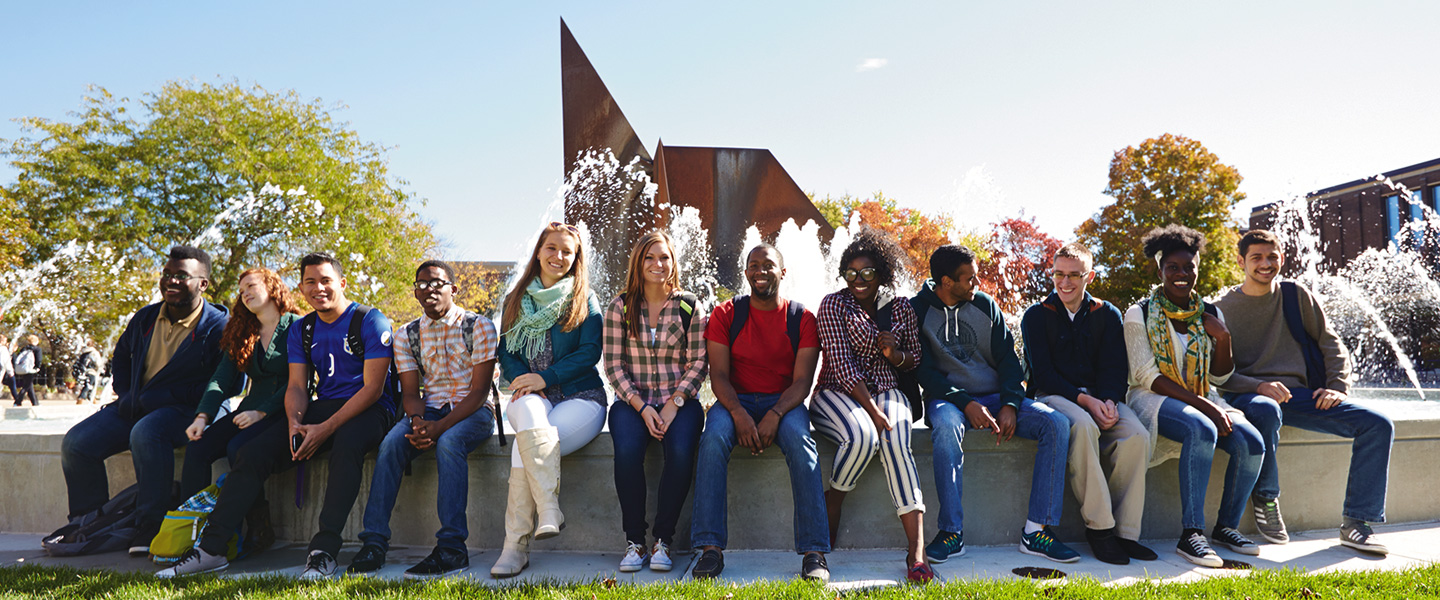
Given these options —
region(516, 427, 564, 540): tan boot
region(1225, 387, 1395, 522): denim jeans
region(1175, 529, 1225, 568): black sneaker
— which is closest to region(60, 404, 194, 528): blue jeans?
region(516, 427, 564, 540): tan boot

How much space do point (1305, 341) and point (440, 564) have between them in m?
4.36

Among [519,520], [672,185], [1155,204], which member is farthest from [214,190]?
[1155,204]

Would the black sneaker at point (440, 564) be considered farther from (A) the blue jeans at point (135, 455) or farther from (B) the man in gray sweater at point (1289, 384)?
(B) the man in gray sweater at point (1289, 384)

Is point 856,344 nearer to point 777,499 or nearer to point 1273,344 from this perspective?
point 777,499

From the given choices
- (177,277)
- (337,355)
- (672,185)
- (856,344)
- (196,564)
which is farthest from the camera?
(672,185)

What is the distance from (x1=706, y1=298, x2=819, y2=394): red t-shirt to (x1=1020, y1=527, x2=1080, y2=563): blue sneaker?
128 cm

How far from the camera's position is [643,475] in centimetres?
355

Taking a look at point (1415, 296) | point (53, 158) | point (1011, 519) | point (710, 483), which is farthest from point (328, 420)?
point (1415, 296)

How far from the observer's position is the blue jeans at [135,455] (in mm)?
3873

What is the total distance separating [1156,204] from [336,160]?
24.0 m

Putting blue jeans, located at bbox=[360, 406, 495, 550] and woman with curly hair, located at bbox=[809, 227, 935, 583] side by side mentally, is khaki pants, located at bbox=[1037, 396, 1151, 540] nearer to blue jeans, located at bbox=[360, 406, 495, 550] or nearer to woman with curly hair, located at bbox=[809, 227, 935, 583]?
woman with curly hair, located at bbox=[809, 227, 935, 583]

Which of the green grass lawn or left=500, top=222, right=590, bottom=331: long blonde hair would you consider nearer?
the green grass lawn

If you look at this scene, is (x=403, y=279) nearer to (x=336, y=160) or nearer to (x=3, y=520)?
(x=336, y=160)

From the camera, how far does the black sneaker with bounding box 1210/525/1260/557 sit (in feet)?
11.9
